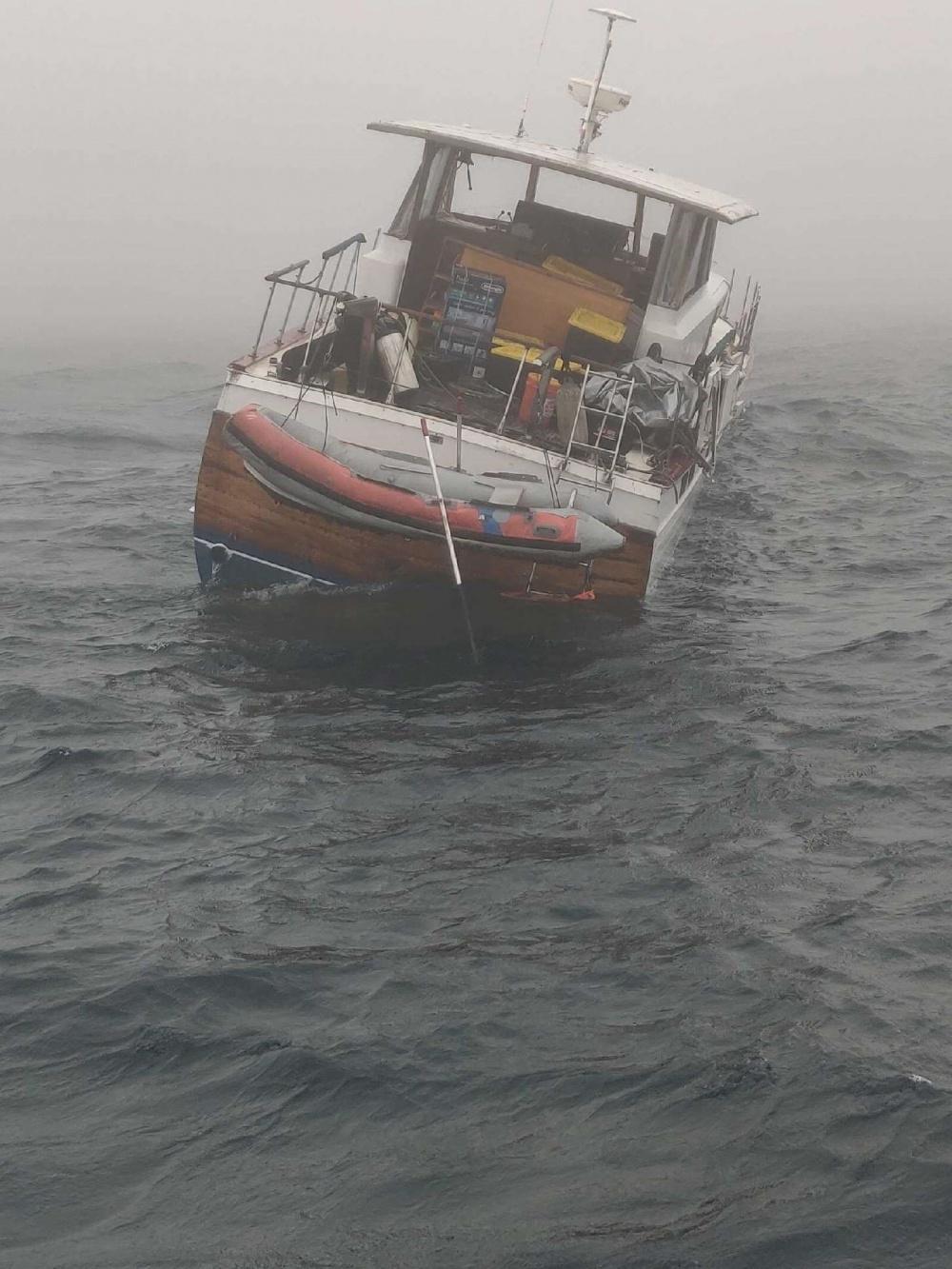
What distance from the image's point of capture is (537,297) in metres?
13.0

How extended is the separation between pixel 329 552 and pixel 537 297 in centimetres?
398

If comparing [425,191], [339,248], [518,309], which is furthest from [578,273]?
[339,248]

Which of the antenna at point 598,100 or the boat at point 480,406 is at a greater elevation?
the antenna at point 598,100

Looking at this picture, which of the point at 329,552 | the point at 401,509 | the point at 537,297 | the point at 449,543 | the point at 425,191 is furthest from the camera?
the point at 425,191

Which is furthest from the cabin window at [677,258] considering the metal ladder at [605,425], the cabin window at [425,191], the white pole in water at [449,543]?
the white pole in water at [449,543]

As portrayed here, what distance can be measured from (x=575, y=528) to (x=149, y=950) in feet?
14.5

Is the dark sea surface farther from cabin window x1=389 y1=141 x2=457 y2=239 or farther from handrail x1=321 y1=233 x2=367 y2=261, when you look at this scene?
cabin window x1=389 y1=141 x2=457 y2=239

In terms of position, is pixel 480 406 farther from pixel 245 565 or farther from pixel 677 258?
pixel 245 565

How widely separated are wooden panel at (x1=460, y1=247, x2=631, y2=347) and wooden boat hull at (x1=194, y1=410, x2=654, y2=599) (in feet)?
11.1

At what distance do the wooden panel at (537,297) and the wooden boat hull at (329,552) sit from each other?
11.1 ft

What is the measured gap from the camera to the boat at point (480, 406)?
10.1m

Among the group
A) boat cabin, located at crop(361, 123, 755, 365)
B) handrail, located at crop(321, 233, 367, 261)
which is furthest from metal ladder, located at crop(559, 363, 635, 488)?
handrail, located at crop(321, 233, 367, 261)

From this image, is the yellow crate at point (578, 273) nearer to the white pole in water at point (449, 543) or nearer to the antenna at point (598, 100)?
the antenna at point (598, 100)

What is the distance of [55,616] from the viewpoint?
11.0 metres
